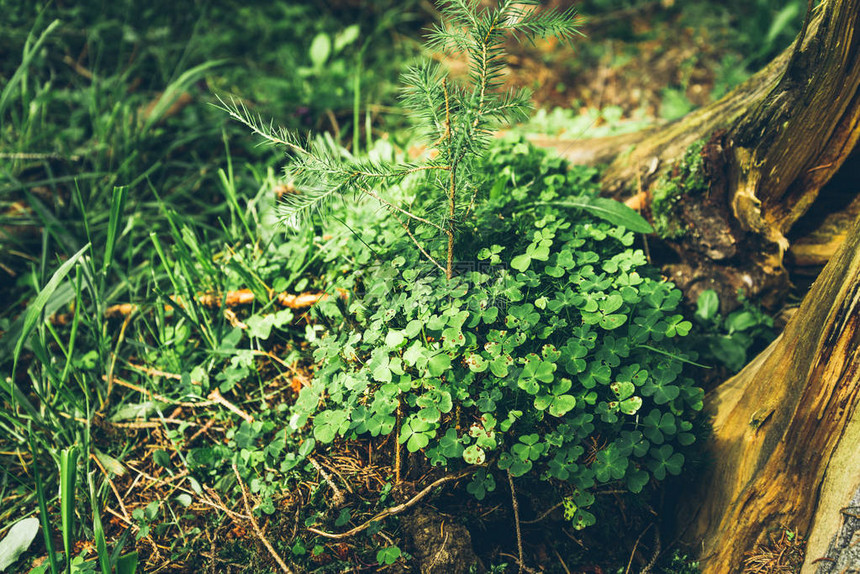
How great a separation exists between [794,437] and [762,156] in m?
1.06

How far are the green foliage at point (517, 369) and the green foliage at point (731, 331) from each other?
29 cm

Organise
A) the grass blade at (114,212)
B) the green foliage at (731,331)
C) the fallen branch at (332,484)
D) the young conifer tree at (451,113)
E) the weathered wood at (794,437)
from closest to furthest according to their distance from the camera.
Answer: the weathered wood at (794,437)
the young conifer tree at (451,113)
the fallen branch at (332,484)
the grass blade at (114,212)
the green foliage at (731,331)

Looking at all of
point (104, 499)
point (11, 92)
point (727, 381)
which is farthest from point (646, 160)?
point (11, 92)

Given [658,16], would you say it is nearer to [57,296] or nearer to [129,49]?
[129,49]

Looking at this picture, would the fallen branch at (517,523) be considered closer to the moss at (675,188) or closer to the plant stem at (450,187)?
the plant stem at (450,187)

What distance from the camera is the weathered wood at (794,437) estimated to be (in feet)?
4.96

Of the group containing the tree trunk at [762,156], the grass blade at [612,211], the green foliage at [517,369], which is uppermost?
the tree trunk at [762,156]

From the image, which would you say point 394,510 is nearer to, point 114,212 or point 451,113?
point 451,113

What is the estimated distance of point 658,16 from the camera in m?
5.09

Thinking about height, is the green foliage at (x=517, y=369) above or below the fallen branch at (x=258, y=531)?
above

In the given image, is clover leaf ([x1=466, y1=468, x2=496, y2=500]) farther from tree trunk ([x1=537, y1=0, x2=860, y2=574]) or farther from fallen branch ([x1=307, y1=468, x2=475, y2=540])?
tree trunk ([x1=537, y1=0, x2=860, y2=574])

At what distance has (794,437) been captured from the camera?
5.33ft

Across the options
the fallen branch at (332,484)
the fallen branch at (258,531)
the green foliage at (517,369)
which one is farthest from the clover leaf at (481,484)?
the fallen branch at (258,531)

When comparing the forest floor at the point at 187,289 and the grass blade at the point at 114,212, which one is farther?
the grass blade at the point at 114,212
